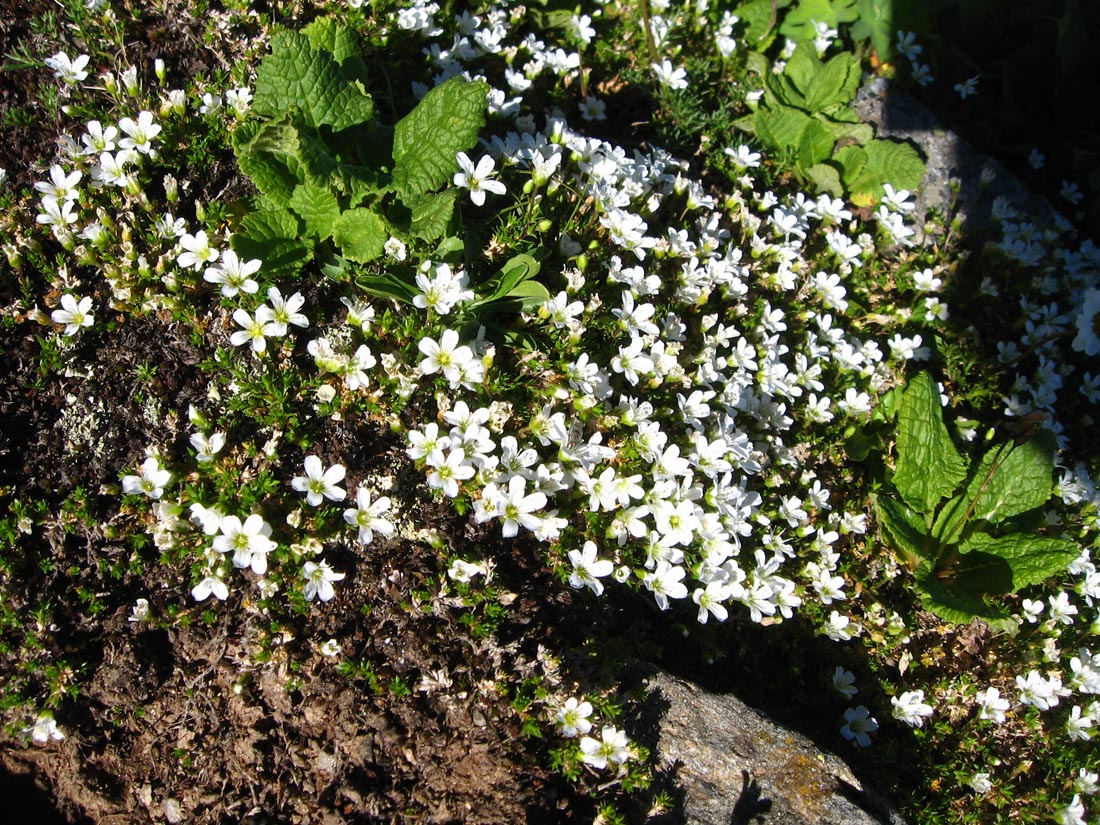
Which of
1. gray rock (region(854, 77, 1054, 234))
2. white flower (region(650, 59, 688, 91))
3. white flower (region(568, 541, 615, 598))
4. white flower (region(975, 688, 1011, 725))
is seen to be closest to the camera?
white flower (region(568, 541, 615, 598))

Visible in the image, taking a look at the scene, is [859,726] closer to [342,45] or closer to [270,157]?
[270,157]

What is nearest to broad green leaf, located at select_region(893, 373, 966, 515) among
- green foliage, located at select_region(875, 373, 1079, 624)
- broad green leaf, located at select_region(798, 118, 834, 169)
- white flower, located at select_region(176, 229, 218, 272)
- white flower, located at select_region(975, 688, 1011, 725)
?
green foliage, located at select_region(875, 373, 1079, 624)

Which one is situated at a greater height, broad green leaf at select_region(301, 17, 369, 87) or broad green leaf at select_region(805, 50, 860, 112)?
broad green leaf at select_region(805, 50, 860, 112)

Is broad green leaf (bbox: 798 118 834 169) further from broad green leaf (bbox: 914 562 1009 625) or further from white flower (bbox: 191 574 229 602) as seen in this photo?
white flower (bbox: 191 574 229 602)

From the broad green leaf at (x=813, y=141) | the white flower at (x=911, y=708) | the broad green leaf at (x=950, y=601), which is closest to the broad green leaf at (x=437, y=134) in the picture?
the broad green leaf at (x=813, y=141)

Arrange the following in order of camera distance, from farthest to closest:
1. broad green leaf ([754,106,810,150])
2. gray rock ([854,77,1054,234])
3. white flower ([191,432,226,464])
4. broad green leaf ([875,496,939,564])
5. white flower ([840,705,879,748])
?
gray rock ([854,77,1054,234]) < broad green leaf ([754,106,810,150]) < broad green leaf ([875,496,939,564]) < white flower ([840,705,879,748]) < white flower ([191,432,226,464])

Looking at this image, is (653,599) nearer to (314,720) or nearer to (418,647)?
(418,647)

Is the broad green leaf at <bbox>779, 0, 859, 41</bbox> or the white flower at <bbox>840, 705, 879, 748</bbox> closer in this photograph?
the white flower at <bbox>840, 705, 879, 748</bbox>
